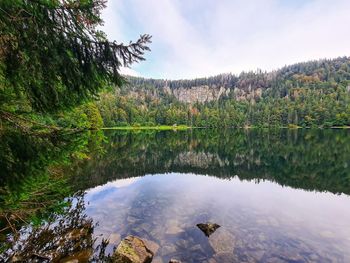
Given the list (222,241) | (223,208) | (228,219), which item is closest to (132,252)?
(222,241)

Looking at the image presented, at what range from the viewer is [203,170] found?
36656 millimetres

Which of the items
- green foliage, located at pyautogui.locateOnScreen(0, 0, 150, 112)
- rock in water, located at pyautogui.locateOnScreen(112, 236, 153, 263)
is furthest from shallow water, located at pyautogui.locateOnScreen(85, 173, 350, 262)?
green foliage, located at pyautogui.locateOnScreen(0, 0, 150, 112)

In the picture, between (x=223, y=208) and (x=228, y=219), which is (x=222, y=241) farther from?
(x=223, y=208)

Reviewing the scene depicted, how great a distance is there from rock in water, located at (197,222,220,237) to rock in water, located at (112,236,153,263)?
4045 mm

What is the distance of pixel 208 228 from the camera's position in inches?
612

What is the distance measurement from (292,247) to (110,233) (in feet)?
32.3

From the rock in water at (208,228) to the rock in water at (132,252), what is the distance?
4045 mm

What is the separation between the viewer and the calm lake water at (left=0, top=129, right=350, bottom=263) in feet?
44.7

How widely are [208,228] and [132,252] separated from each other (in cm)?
540

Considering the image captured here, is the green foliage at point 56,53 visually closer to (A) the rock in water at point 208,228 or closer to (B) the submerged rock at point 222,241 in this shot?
(B) the submerged rock at point 222,241

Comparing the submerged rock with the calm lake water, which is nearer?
the submerged rock

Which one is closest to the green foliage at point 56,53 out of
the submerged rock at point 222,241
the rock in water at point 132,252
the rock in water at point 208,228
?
the rock in water at point 132,252

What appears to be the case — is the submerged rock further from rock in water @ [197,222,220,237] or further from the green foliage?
the green foliage

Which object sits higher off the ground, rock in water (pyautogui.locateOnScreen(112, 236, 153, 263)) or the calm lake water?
rock in water (pyautogui.locateOnScreen(112, 236, 153, 263))
